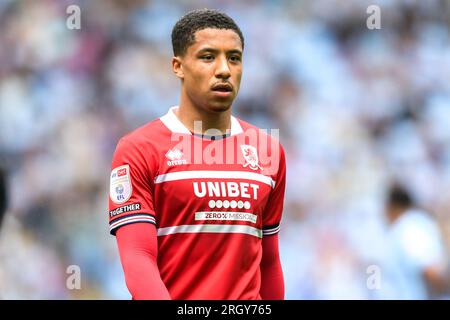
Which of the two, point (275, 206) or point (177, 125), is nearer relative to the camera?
point (177, 125)

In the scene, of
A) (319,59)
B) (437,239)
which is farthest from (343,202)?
(319,59)

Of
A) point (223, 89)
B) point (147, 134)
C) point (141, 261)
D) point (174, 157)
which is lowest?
point (141, 261)

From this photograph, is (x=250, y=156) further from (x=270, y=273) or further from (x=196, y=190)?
(x=270, y=273)

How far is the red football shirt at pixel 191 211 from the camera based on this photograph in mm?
3957

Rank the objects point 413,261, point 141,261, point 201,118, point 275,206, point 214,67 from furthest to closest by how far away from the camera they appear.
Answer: point 413,261 → point 275,206 → point 201,118 → point 214,67 → point 141,261

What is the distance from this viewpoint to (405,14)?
8.73 meters

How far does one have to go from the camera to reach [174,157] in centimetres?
404

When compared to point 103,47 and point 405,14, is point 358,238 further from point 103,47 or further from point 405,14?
point 103,47

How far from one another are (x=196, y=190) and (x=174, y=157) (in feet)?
0.60

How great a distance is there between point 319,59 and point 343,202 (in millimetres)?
1383

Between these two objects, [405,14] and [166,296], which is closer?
[166,296]

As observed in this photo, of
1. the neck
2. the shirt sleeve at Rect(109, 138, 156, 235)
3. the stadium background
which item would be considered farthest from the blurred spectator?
the shirt sleeve at Rect(109, 138, 156, 235)

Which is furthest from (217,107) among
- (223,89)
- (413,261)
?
(413,261)

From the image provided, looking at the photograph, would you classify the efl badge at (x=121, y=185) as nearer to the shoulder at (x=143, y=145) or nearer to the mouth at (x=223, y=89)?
the shoulder at (x=143, y=145)
